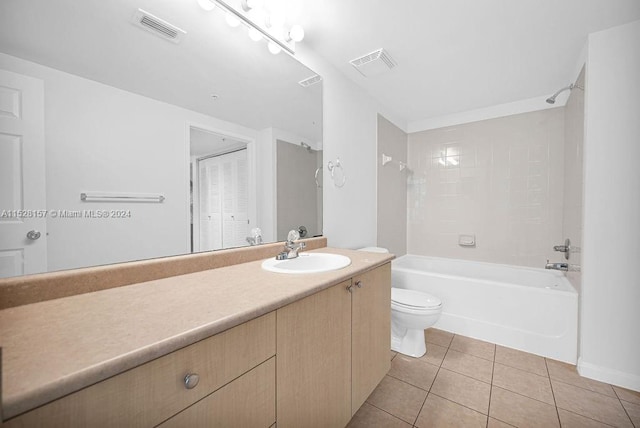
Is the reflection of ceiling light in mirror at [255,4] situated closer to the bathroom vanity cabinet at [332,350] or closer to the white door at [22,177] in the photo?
the white door at [22,177]

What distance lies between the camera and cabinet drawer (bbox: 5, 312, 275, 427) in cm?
40

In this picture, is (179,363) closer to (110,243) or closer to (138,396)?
(138,396)

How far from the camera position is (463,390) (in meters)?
1.48

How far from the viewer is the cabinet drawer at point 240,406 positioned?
560 mm

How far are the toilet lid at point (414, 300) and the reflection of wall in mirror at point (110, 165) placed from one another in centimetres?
145

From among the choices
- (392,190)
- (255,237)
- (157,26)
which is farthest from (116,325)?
(392,190)

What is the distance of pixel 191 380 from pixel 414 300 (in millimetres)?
1626

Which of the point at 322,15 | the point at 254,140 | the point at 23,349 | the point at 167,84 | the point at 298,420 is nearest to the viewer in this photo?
the point at 23,349

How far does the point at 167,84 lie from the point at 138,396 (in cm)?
107

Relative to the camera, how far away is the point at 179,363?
0.54m

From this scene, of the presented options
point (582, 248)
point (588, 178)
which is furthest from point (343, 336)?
point (588, 178)

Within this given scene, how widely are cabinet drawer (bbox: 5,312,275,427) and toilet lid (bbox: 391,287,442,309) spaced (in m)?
1.29

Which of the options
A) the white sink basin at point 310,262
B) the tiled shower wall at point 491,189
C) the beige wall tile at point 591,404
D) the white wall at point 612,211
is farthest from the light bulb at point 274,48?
the beige wall tile at point 591,404

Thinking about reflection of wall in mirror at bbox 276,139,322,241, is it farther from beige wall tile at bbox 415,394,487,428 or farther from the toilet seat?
beige wall tile at bbox 415,394,487,428
